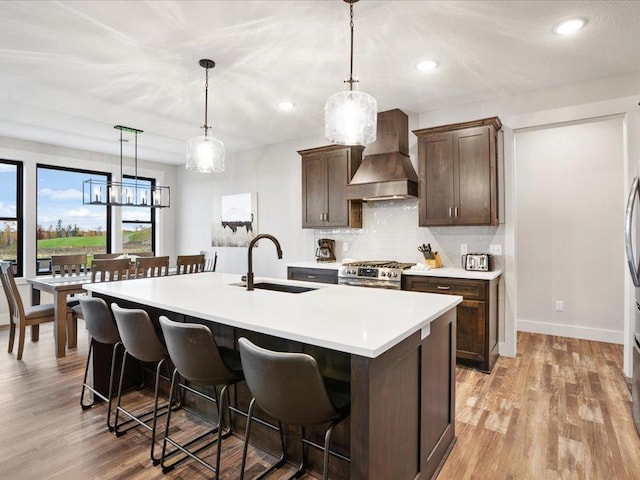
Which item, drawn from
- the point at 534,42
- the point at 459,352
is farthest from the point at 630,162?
the point at 459,352

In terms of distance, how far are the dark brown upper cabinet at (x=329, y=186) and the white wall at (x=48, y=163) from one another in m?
3.41

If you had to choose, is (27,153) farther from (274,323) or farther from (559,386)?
(559,386)

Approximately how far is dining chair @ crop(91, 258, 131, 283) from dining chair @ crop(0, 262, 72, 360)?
1.68 ft

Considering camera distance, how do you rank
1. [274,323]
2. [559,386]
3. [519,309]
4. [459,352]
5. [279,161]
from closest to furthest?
[274,323] < [559,386] < [459,352] < [519,309] < [279,161]

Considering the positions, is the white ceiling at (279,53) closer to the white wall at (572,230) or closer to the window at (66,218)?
the white wall at (572,230)

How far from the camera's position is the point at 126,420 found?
2525mm

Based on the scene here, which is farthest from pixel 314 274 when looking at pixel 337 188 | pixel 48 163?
pixel 48 163

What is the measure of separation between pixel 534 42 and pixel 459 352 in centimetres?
264

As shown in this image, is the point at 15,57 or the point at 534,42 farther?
the point at 15,57

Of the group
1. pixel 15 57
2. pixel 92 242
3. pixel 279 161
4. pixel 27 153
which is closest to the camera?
pixel 15 57

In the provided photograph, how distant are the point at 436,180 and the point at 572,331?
261cm

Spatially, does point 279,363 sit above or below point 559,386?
above

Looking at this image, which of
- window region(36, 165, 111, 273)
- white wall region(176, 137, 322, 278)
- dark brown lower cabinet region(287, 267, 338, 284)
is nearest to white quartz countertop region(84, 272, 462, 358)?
dark brown lower cabinet region(287, 267, 338, 284)

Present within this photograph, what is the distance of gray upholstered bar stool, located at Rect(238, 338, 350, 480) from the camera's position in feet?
4.46
